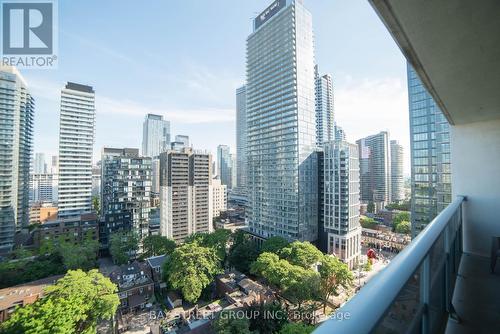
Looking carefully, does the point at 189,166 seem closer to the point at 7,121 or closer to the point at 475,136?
the point at 7,121

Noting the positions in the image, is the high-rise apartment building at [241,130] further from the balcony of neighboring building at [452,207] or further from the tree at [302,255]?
the balcony of neighboring building at [452,207]

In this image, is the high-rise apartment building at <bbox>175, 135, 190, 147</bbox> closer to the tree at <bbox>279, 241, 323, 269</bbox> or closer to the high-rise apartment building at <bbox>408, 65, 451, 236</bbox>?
the tree at <bbox>279, 241, 323, 269</bbox>

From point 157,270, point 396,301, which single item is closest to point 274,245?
point 157,270

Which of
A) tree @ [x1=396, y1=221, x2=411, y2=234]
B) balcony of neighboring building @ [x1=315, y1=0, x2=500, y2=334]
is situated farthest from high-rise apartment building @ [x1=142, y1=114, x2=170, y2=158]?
balcony of neighboring building @ [x1=315, y1=0, x2=500, y2=334]

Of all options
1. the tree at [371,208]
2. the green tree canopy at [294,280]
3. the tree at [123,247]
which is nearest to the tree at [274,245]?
the green tree canopy at [294,280]

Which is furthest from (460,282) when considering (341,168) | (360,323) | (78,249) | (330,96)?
(330,96)

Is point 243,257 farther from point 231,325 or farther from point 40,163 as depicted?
point 40,163
